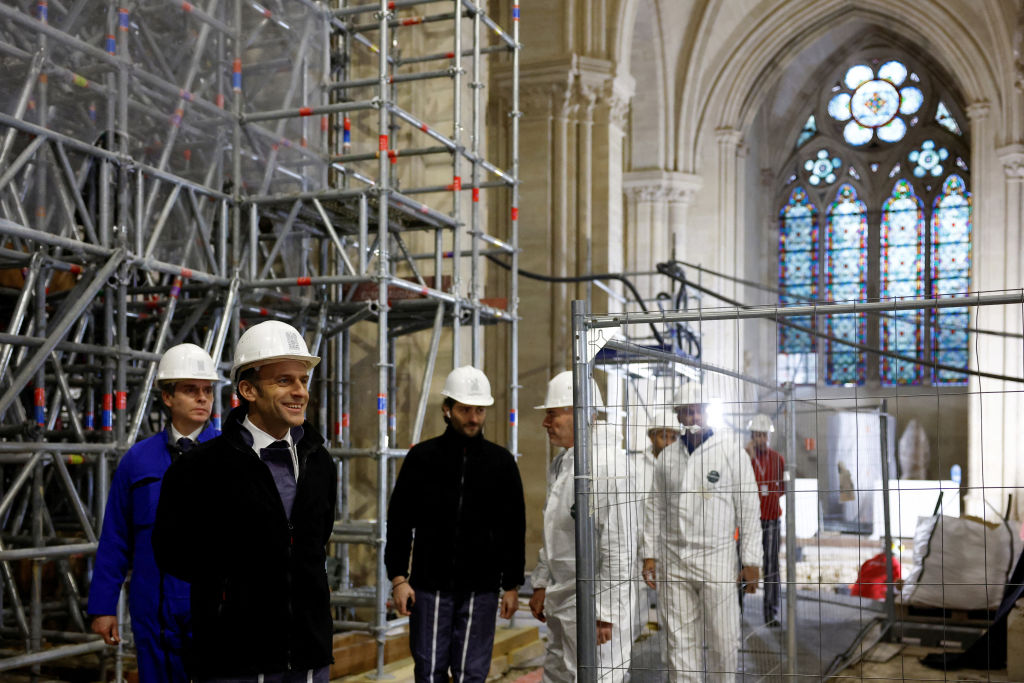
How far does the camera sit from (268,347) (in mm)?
3477

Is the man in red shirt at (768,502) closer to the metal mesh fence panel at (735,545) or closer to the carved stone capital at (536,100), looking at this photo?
the metal mesh fence panel at (735,545)

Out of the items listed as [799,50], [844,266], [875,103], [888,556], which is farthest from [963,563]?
[875,103]

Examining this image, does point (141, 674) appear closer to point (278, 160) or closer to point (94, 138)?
point (94, 138)

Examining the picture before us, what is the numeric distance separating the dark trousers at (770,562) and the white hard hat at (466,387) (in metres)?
5.36

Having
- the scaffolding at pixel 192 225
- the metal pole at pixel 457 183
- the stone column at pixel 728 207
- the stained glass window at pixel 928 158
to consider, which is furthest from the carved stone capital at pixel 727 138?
the metal pole at pixel 457 183

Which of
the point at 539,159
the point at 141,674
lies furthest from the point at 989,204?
the point at 141,674

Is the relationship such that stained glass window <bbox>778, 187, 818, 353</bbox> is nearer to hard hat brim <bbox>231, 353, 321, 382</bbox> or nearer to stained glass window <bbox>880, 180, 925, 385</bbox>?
stained glass window <bbox>880, 180, 925, 385</bbox>

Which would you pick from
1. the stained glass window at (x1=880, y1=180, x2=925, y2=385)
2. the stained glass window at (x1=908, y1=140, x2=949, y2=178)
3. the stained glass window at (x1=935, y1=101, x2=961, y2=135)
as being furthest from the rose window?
the stained glass window at (x1=880, y1=180, x2=925, y2=385)

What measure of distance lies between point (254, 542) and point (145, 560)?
4.55 feet

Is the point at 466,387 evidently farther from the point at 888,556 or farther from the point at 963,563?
the point at 963,563

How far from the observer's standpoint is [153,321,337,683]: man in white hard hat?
331 cm

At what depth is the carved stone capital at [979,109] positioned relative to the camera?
22.0 metres

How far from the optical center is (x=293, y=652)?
336 cm

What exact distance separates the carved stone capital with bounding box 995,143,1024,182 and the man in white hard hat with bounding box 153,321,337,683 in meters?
20.8
